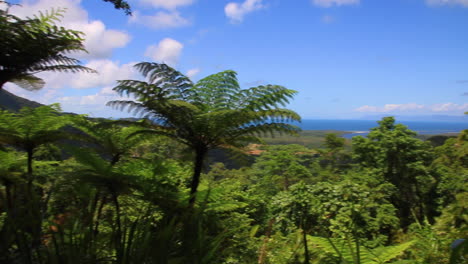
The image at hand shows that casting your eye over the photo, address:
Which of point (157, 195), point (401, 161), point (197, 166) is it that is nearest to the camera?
point (157, 195)

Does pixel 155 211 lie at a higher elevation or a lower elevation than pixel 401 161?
higher

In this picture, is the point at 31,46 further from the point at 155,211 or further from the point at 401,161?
the point at 401,161

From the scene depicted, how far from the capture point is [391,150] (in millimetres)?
11977

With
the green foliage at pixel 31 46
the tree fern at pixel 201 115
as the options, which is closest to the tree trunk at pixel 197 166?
the tree fern at pixel 201 115

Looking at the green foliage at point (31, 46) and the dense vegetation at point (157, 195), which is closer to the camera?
the dense vegetation at point (157, 195)

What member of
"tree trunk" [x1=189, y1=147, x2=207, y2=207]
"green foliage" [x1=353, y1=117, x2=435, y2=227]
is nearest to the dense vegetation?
"tree trunk" [x1=189, y1=147, x2=207, y2=207]

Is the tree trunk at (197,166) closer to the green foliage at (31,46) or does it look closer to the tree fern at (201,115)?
the tree fern at (201,115)

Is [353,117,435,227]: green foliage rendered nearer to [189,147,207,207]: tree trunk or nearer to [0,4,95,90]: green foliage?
[189,147,207,207]: tree trunk

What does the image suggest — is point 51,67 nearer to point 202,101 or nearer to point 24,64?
point 24,64

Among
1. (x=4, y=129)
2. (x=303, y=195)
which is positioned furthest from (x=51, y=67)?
(x=303, y=195)

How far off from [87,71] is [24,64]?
0.58 m

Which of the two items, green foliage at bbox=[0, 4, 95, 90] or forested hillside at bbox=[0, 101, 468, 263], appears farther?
green foliage at bbox=[0, 4, 95, 90]

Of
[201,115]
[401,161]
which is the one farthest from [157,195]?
[401,161]

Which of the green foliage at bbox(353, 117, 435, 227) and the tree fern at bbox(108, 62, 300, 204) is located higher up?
the tree fern at bbox(108, 62, 300, 204)
